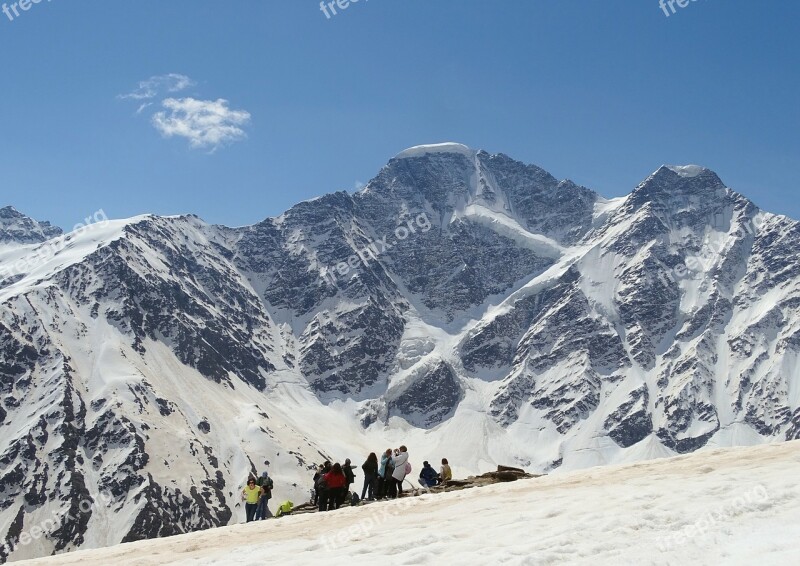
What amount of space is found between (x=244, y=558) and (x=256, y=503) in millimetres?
14798

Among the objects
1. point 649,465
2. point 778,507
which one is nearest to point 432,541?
point 778,507

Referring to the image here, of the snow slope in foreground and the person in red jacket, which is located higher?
the person in red jacket

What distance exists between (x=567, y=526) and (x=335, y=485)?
39.9 feet

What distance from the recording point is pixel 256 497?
1230 inches

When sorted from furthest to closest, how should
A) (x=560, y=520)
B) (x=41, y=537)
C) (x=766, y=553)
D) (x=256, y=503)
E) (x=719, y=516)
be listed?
(x=41, y=537)
(x=256, y=503)
(x=560, y=520)
(x=719, y=516)
(x=766, y=553)

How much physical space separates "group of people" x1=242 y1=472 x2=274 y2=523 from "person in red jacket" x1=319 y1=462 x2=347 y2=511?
5.14 metres

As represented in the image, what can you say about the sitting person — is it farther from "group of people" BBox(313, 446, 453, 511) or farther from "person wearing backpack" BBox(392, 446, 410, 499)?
"person wearing backpack" BBox(392, 446, 410, 499)

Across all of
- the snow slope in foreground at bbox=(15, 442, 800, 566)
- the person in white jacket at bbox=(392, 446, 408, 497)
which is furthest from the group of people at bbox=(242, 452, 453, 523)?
the snow slope in foreground at bbox=(15, 442, 800, 566)

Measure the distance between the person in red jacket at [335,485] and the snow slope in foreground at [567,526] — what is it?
90.6 inches

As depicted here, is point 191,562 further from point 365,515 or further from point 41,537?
point 41,537

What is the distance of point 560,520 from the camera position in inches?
665

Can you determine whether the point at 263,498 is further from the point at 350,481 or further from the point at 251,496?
the point at 350,481

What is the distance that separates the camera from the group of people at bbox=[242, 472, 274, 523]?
3120 centimetres

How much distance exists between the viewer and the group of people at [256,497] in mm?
31203
